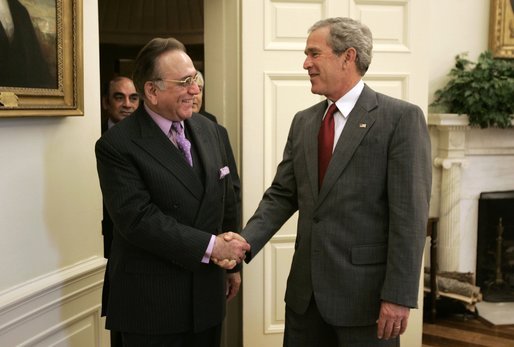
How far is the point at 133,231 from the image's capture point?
5.57 feet

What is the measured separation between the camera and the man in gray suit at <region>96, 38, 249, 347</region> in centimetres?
171

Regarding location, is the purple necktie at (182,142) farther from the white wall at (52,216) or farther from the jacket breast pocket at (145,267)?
the white wall at (52,216)

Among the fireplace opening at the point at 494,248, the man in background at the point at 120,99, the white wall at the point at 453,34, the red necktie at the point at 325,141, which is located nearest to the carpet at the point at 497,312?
the fireplace opening at the point at 494,248

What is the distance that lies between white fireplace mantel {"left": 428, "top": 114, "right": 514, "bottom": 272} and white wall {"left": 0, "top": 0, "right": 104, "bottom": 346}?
2.73 m

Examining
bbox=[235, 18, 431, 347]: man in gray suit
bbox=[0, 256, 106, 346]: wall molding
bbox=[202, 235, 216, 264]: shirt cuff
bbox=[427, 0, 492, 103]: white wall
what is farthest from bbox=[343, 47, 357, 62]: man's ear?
bbox=[427, 0, 492, 103]: white wall

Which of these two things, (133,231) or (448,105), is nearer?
(133,231)

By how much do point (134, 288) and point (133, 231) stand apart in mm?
200

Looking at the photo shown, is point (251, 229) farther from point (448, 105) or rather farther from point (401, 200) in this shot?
point (448, 105)

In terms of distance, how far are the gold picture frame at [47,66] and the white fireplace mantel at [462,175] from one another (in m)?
2.84

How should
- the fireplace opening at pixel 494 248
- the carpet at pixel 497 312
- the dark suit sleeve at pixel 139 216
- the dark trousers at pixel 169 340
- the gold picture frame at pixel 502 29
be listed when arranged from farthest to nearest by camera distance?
the fireplace opening at pixel 494 248, the gold picture frame at pixel 502 29, the carpet at pixel 497 312, the dark trousers at pixel 169 340, the dark suit sleeve at pixel 139 216

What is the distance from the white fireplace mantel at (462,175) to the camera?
4.18 m

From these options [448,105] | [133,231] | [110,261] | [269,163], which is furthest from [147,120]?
[448,105]

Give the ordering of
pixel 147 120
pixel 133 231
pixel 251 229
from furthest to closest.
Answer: pixel 251 229 < pixel 147 120 < pixel 133 231

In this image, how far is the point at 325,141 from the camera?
1858 mm
